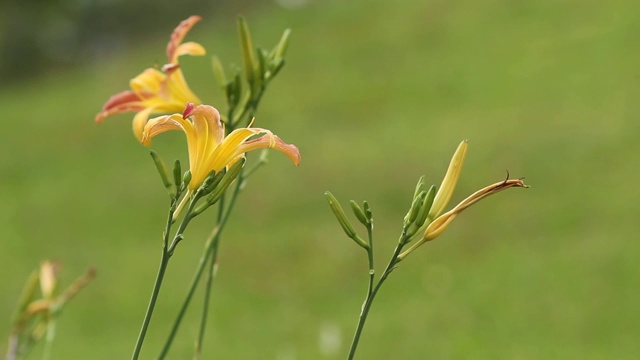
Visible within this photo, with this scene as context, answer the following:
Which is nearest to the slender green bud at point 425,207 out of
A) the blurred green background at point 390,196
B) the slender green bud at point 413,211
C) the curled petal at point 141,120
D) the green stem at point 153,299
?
the slender green bud at point 413,211

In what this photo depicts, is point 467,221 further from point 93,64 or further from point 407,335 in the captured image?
point 93,64

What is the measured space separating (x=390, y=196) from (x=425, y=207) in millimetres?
5302

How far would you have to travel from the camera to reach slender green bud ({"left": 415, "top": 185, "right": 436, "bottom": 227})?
0.90 meters

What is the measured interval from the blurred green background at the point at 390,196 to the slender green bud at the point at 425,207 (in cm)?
311

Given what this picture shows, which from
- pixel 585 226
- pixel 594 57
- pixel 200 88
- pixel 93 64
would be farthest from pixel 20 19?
pixel 585 226

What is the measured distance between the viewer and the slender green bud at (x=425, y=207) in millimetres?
901

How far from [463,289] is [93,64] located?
822 cm

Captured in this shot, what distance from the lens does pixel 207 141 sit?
2.83 ft

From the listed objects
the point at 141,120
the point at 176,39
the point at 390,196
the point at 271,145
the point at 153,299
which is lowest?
the point at 153,299

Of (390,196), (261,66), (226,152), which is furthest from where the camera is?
(390,196)

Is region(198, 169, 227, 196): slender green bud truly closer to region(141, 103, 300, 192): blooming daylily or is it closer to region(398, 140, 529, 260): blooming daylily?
region(141, 103, 300, 192): blooming daylily

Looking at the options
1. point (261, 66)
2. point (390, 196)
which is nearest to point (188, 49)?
point (261, 66)

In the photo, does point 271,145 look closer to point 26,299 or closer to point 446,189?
point 446,189

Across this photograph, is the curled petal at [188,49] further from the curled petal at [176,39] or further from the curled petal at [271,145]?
the curled petal at [271,145]
